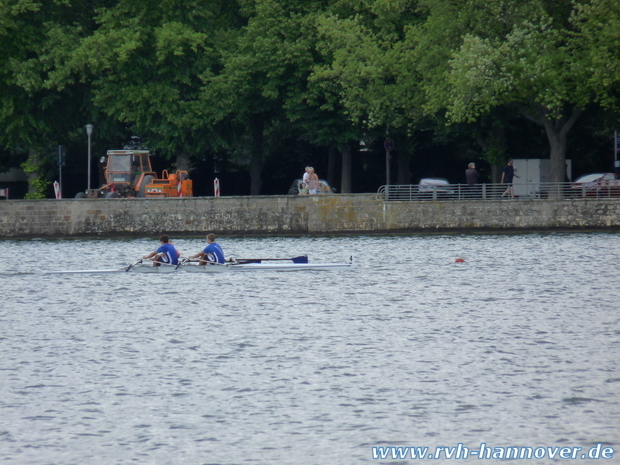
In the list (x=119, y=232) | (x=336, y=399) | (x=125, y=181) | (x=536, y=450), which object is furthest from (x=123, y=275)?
(x=536, y=450)

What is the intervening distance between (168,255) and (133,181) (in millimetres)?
17504

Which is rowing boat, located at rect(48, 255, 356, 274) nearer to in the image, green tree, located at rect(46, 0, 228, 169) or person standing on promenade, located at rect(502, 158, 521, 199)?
person standing on promenade, located at rect(502, 158, 521, 199)

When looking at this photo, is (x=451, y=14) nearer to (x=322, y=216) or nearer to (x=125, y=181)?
(x=322, y=216)

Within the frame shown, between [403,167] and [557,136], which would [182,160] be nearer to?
[403,167]

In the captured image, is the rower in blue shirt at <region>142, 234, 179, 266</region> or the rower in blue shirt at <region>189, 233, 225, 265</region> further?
the rower in blue shirt at <region>142, 234, 179, 266</region>

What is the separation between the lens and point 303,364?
15.9 meters

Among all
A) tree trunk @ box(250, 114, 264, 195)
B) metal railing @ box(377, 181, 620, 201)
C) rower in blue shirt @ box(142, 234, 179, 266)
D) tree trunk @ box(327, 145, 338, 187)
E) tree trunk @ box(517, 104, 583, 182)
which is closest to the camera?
rower in blue shirt @ box(142, 234, 179, 266)

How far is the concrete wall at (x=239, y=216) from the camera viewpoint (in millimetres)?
41938

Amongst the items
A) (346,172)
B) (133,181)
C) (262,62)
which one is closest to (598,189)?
(346,172)

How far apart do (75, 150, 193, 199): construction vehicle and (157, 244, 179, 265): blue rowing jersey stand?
53.1 feet

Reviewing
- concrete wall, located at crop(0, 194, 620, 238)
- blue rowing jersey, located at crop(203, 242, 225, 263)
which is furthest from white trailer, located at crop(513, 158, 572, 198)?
blue rowing jersey, located at crop(203, 242, 225, 263)

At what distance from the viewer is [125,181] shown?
45.8 meters

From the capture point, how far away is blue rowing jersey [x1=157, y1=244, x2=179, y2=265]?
29.1m

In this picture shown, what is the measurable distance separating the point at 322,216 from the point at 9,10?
61.9ft
